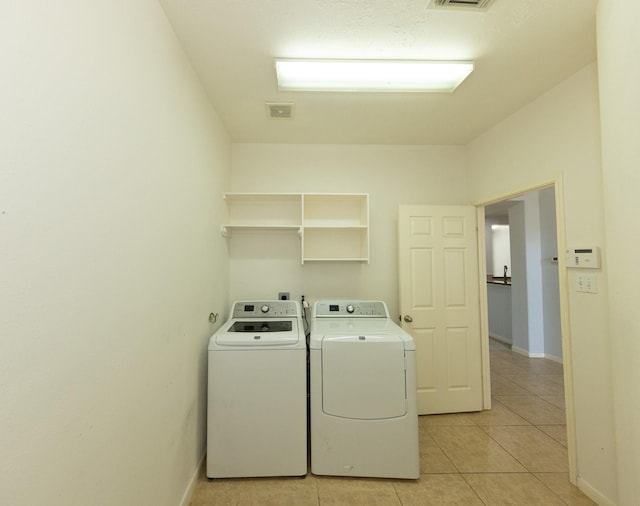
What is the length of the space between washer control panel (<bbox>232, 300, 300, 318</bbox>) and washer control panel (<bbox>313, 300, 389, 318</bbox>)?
0.69 feet

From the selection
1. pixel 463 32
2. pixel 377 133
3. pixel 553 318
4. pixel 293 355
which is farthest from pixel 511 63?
pixel 553 318

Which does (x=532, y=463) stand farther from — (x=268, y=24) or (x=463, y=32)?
(x=268, y=24)

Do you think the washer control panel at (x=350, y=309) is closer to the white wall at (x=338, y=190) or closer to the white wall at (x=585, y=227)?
the white wall at (x=338, y=190)

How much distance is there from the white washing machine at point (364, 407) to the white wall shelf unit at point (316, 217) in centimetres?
104

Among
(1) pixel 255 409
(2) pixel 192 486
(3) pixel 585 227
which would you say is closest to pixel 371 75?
(3) pixel 585 227

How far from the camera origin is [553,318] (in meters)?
4.04

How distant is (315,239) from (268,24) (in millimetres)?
1714

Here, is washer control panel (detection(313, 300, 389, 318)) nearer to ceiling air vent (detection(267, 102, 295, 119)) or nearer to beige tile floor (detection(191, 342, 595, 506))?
beige tile floor (detection(191, 342, 595, 506))

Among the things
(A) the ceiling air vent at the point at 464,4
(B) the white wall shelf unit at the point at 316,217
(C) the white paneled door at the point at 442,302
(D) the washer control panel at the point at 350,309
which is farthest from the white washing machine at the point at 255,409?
(A) the ceiling air vent at the point at 464,4

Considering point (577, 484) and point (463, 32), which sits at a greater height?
point (463, 32)

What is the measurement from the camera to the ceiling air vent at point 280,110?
2.14 meters

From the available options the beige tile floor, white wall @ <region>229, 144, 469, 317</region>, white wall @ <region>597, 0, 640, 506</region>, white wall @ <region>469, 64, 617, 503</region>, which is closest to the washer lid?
white wall @ <region>229, 144, 469, 317</region>

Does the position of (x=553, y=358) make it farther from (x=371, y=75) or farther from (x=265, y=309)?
(x=371, y=75)

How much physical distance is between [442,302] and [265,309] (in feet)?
5.43
